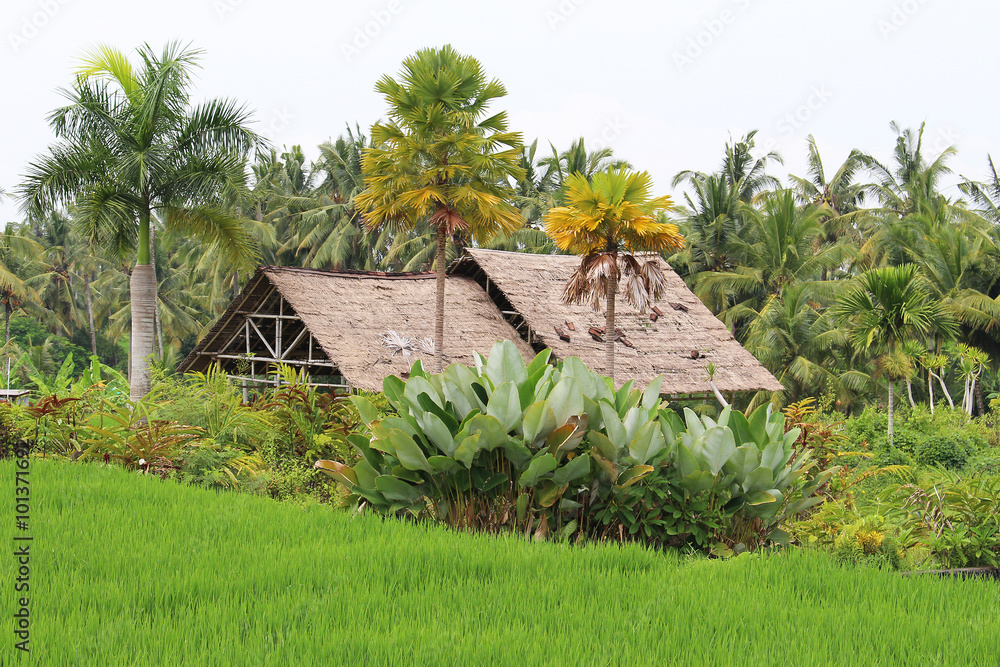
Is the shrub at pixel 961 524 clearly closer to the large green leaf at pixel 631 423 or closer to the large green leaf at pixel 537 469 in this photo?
the large green leaf at pixel 631 423

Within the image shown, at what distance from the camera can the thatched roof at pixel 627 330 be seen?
55.2ft

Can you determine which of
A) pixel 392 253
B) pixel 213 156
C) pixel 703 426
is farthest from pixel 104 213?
pixel 392 253

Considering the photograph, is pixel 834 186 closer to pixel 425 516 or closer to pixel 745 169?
pixel 745 169

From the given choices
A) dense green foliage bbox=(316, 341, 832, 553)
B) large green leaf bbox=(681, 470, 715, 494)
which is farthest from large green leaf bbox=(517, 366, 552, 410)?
large green leaf bbox=(681, 470, 715, 494)

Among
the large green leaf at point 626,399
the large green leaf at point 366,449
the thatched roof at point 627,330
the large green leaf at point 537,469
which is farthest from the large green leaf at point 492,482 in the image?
the thatched roof at point 627,330

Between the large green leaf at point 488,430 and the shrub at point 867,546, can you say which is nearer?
the large green leaf at point 488,430

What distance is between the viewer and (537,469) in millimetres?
4703

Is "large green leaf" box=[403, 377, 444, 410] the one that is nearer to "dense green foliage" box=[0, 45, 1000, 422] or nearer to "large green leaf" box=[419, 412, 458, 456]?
"large green leaf" box=[419, 412, 458, 456]

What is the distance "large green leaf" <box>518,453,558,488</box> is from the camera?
4664mm

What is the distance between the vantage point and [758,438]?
505 centimetres

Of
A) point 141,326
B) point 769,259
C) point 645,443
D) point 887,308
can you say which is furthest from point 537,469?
point 769,259

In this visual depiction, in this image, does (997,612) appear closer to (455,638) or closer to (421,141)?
(455,638)

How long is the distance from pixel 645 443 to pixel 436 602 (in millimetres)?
1776

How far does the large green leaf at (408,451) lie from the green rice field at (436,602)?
40 cm
